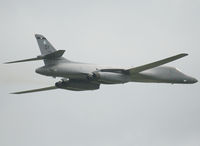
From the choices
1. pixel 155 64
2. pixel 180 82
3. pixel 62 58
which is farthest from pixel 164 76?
pixel 62 58

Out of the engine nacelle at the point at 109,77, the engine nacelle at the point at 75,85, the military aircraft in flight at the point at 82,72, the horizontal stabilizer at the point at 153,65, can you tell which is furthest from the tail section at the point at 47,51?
the horizontal stabilizer at the point at 153,65

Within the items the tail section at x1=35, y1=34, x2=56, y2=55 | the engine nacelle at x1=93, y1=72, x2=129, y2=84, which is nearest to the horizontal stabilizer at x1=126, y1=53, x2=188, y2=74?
the engine nacelle at x1=93, y1=72, x2=129, y2=84

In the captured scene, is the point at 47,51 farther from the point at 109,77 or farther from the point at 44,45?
the point at 109,77

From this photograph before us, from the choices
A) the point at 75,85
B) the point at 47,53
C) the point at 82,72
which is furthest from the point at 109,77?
the point at 47,53

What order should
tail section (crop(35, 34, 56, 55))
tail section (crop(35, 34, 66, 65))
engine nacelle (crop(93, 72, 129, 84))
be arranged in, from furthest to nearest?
tail section (crop(35, 34, 56, 55)) < tail section (crop(35, 34, 66, 65)) < engine nacelle (crop(93, 72, 129, 84))

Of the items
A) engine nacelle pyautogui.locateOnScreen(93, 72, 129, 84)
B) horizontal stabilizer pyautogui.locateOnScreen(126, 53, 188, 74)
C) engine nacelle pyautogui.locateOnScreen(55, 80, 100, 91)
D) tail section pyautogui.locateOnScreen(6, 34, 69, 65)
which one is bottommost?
engine nacelle pyautogui.locateOnScreen(55, 80, 100, 91)

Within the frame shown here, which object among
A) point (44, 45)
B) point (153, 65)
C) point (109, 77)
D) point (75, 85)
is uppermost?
point (44, 45)

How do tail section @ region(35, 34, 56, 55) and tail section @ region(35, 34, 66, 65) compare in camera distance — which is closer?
tail section @ region(35, 34, 66, 65)

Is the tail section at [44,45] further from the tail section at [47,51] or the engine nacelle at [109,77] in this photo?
the engine nacelle at [109,77]

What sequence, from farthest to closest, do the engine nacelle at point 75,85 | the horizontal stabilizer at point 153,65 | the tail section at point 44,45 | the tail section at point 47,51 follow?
1. the engine nacelle at point 75,85
2. the tail section at point 44,45
3. the tail section at point 47,51
4. the horizontal stabilizer at point 153,65

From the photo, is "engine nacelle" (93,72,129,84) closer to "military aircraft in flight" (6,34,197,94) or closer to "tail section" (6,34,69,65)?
"military aircraft in flight" (6,34,197,94)

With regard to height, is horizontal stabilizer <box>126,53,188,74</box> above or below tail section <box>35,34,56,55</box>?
below

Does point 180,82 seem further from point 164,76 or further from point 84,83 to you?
point 84,83

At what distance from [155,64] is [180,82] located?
295 inches
